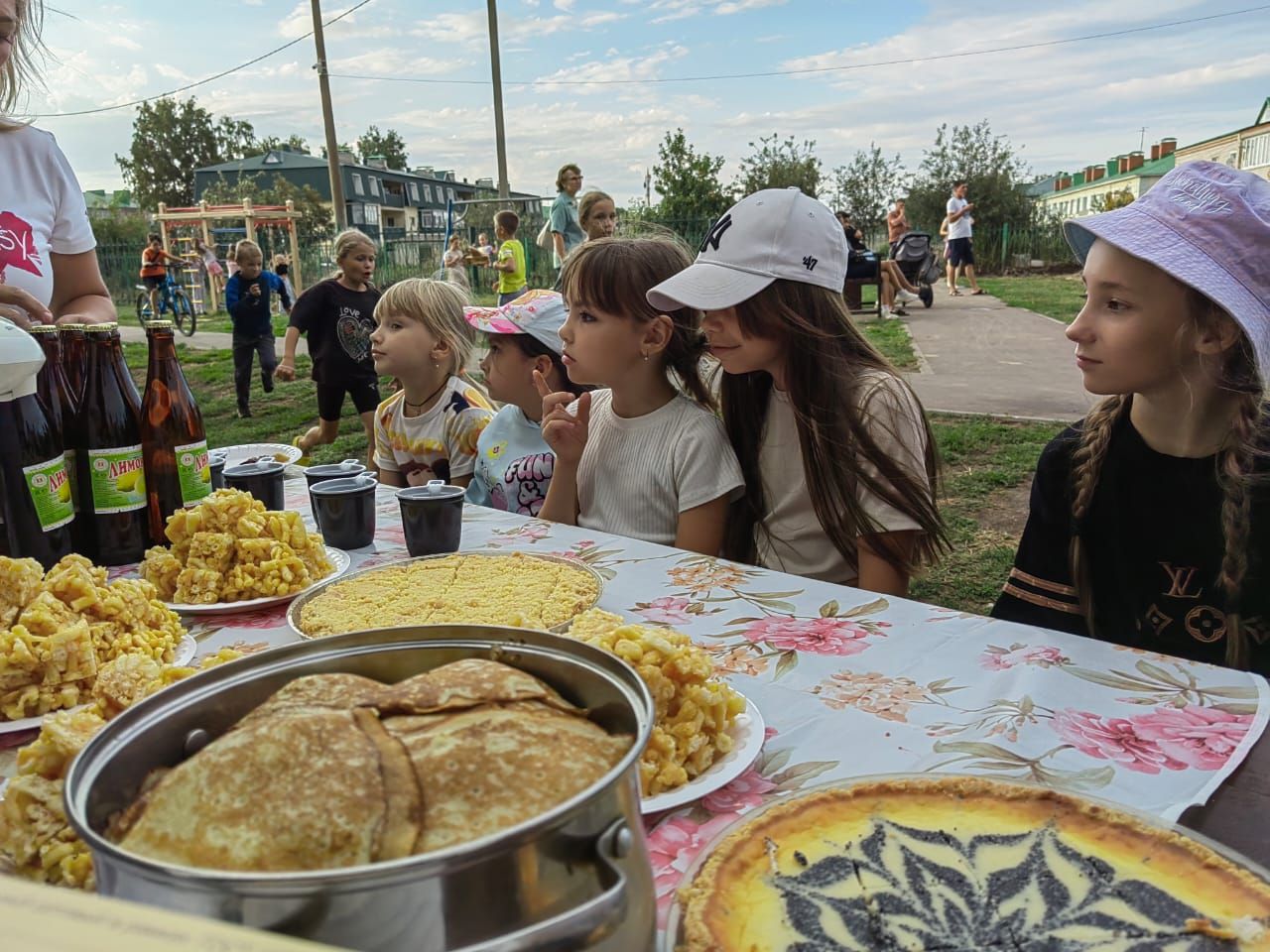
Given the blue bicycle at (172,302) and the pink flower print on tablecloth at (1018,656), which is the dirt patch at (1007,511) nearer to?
the pink flower print on tablecloth at (1018,656)

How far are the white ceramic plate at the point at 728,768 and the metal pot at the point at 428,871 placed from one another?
27cm

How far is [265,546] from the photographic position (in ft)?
5.15

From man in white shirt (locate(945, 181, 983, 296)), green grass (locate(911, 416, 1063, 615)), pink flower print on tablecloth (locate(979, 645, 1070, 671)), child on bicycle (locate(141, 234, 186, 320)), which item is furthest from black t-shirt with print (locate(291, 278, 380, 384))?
man in white shirt (locate(945, 181, 983, 296))

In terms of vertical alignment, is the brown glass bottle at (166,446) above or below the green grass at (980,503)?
above

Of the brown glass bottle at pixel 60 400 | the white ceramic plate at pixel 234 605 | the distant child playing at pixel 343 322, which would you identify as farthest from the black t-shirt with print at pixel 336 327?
the white ceramic plate at pixel 234 605

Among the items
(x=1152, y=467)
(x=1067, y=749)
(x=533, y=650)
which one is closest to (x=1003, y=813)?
(x=1067, y=749)

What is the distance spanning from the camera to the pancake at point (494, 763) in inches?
19.4

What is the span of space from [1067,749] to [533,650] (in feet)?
2.16

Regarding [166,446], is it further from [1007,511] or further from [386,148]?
Result: [386,148]

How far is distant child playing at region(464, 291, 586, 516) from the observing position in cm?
310

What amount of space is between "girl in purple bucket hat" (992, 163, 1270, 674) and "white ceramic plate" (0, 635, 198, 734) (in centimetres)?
157

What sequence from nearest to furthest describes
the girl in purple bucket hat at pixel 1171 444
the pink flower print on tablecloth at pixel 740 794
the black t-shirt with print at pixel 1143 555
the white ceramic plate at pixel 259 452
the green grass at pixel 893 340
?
the pink flower print on tablecloth at pixel 740 794
the girl in purple bucket hat at pixel 1171 444
the black t-shirt with print at pixel 1143 555
the white ceramic plate at pixel 259 452
the green grass at pixel 893 340

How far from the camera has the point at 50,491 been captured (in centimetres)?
158

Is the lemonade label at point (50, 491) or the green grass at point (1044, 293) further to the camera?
the green grass at point (1044, 293)
